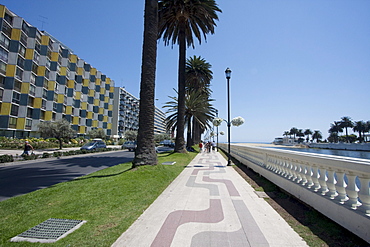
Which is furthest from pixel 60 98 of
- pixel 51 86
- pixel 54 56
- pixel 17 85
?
pixel 17 85

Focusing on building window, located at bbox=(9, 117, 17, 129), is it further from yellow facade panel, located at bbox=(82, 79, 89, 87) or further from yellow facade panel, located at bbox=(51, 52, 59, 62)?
yellow facade panel, located at bbox=(82, 79, 89, 87)

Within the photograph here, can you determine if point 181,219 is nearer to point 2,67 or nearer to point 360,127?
point 2,67

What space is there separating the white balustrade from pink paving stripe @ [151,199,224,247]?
2.13m

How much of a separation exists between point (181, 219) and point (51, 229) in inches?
97.2

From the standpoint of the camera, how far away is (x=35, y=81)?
49.8 meters

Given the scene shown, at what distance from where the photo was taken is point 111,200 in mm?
5531

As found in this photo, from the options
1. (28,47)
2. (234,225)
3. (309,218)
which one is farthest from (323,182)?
(28,47)

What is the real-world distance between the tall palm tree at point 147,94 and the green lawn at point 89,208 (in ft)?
6.57

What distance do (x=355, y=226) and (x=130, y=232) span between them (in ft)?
12.4

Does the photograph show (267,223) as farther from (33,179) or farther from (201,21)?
(201,21)

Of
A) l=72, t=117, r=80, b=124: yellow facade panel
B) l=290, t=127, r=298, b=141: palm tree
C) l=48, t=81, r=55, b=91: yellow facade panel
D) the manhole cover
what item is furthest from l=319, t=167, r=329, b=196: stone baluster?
l=290, t=127, r=298, b=141: palm tree

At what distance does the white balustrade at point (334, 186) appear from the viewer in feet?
10.7

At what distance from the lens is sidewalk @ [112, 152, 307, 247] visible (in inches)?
134

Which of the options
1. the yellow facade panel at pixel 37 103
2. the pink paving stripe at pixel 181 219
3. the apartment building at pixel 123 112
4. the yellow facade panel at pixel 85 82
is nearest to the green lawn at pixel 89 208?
the pink paving stripe at pixel 181 219
